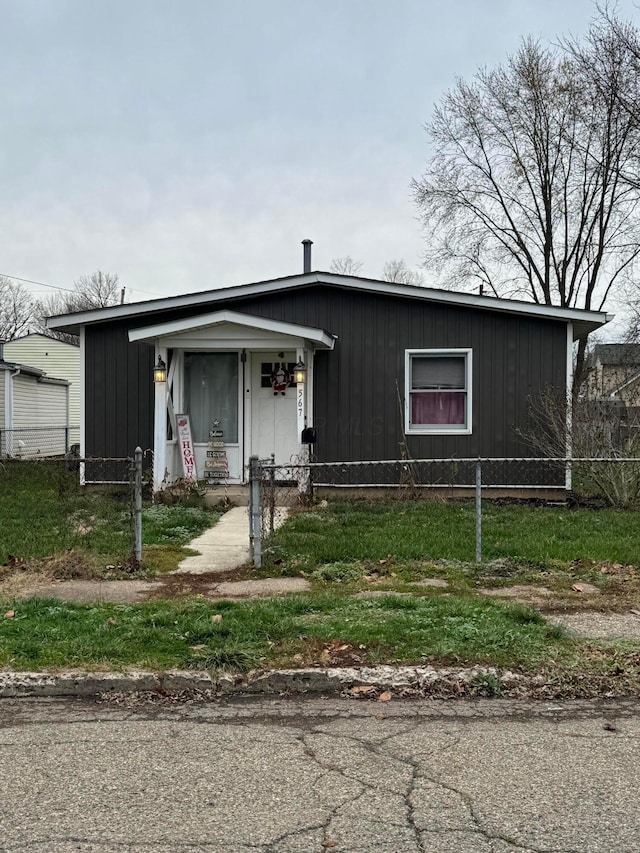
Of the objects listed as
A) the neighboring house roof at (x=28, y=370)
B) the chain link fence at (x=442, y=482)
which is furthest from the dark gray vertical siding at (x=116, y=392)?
the neighboring house roof at (x=28, y=370)

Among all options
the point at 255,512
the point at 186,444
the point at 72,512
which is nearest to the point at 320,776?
the point at 255,512

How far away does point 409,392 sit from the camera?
1245cm

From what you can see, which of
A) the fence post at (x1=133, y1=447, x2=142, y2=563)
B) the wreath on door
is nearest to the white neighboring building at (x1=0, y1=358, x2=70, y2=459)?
the wreath on door

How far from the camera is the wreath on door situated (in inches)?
495

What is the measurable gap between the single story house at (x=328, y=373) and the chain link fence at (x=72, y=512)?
0.85 m

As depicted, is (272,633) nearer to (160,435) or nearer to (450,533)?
(450,533)

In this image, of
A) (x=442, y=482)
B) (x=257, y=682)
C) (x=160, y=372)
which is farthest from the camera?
(x=442, y=482)

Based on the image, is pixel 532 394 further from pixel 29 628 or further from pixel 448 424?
pixel 29 628

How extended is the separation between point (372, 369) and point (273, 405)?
5.96ft

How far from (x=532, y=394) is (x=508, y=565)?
17.4 feet

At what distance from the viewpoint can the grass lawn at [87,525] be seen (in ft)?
25.8

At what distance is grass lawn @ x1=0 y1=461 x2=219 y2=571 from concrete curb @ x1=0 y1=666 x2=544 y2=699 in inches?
110

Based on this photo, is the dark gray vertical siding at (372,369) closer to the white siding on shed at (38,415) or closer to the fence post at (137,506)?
the fence post at (137,506)

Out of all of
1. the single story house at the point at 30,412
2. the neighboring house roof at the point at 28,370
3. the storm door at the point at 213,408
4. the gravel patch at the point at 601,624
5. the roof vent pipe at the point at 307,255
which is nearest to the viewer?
the gravel patch at the point at 601,624
